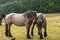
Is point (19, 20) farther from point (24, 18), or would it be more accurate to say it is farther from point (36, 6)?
point (36, 6)

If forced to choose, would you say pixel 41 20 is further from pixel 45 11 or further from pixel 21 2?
pixel 21 2

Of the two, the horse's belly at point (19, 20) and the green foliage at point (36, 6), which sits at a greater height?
the green foliage at point (36, 6)

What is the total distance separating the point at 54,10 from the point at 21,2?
43.3 feet

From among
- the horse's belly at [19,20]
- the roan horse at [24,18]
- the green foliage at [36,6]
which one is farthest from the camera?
the green foliage at [36,6]

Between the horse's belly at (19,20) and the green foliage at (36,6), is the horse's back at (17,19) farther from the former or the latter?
the green foliage at (36,6)

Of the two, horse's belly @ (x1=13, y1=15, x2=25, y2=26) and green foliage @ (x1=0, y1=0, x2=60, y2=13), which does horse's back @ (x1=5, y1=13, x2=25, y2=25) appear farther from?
green foliage @ (x1=0, y1=0, x2=60, y2=13)

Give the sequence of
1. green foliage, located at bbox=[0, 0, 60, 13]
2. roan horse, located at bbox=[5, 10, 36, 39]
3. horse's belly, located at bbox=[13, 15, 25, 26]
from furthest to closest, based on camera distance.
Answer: green foliage, located at bbox=[0, 0, 60, 13] → horse's belly, located at bbox=[13, 15, 25, 26] → roan horse, located at bbox=[5, 10, 36, 39]

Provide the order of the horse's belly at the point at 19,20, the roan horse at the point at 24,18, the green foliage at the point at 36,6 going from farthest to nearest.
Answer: the green foliage at the point at 36,6 < the horse's belly at the point at 19,20 < the roan horse at the point at 24,18

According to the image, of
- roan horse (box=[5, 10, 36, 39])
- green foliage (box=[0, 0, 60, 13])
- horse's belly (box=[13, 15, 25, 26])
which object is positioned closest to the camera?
roan horse (box=[5, 10, 36, 39])

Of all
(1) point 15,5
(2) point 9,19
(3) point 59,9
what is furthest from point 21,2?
(2) point 9,19

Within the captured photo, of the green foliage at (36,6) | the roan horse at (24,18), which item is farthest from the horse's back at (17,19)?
the green foliage at (36,6)

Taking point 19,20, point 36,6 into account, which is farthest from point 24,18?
point 36,6

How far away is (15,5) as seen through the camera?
200ft

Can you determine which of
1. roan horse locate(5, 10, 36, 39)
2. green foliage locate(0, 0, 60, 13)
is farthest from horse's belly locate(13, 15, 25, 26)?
green foliage locate(0, 0, 60, 13)
